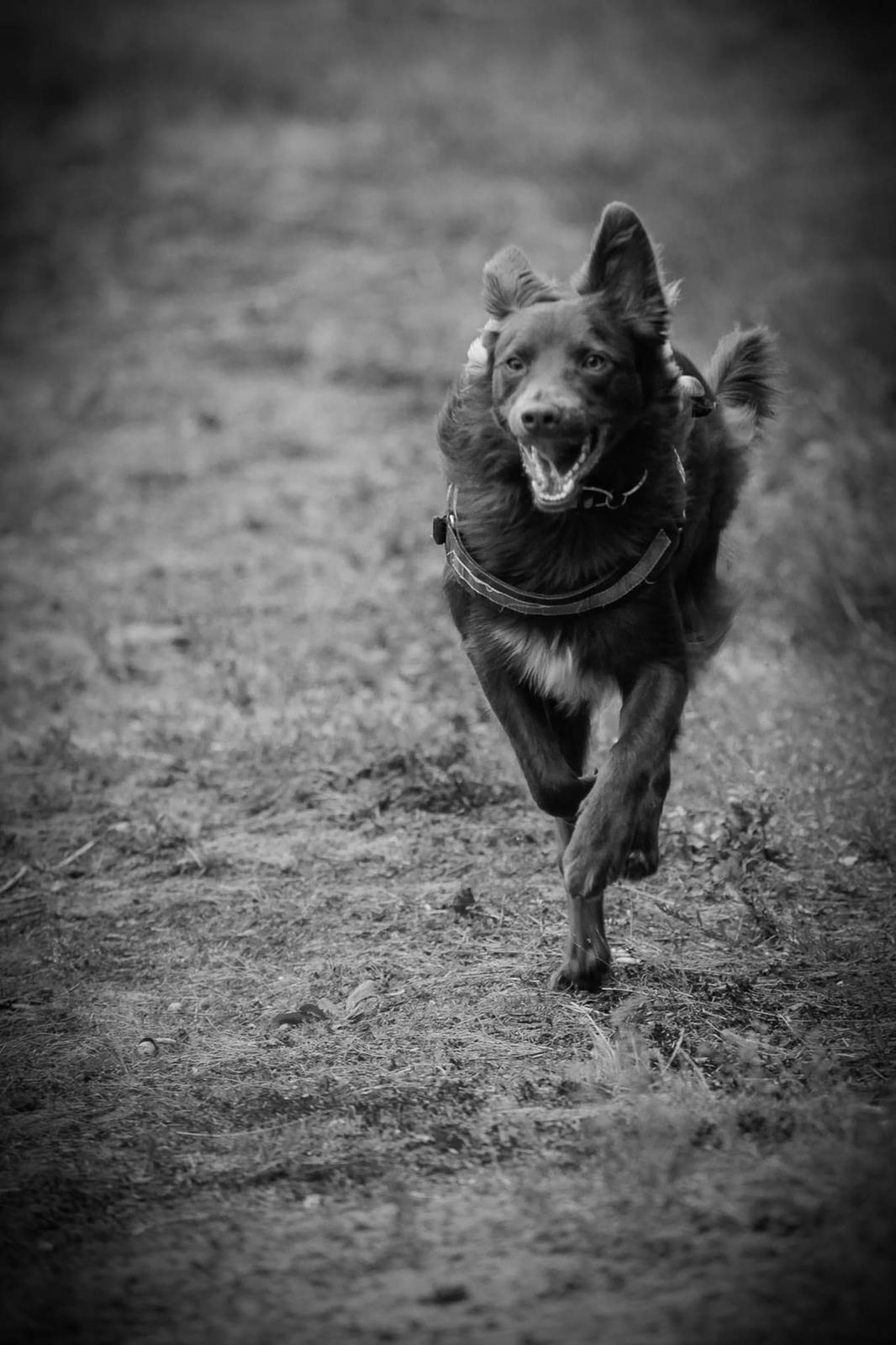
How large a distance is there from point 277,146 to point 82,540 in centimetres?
977

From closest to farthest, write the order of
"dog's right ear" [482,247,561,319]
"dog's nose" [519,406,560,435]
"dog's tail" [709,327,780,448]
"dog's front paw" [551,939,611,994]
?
"dog's nose" [519,406,560,435] → "dog's right ear" [482,247,561,319] → "dog's front paw" [551,939,611,994] → "dog's tail" [709,327,780,448]

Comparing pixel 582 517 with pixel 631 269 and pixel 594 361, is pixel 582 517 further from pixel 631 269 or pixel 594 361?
pixel 631 269

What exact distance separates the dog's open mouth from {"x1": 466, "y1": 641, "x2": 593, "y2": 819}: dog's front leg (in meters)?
0.55

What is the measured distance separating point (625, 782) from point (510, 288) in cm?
146

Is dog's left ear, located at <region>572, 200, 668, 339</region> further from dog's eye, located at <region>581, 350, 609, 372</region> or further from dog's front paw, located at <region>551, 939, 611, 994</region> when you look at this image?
dog's front paw, located at <region>551, 939, 611, 994</region>

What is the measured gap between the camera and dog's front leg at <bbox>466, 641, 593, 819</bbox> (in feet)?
13.2

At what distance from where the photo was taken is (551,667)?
402 centimetres

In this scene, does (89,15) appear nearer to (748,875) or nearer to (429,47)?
(429,47)

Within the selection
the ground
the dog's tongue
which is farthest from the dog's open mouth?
the ground

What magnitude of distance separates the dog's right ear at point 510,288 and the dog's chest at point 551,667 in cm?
94

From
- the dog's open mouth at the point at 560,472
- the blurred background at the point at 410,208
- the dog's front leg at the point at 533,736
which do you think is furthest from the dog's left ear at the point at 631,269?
the blurred background at the point at 410,208

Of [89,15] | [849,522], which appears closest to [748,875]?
[849,522]

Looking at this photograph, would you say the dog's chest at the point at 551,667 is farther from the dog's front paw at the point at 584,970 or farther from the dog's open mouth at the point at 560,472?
the dog's front paw at the point at 584,970

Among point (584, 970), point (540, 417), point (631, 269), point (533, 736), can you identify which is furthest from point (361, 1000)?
point (631, 269)
